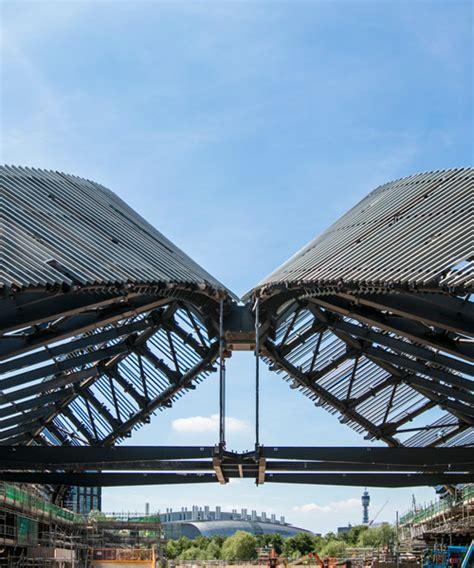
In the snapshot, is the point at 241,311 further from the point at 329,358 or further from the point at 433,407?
the point at 433,407

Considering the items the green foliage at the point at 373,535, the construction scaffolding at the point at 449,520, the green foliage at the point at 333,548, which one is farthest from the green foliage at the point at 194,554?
the construction scaffolding at the point at 449,520

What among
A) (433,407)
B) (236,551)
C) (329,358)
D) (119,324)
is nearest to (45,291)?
(119,324)

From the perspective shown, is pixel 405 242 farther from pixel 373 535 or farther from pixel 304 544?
pixel 304 544

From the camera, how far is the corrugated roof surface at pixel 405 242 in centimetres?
2269

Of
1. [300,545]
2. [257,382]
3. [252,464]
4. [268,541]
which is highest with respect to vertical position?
[268,541]

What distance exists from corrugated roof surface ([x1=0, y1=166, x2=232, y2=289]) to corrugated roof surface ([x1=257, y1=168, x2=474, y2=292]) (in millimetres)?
3902

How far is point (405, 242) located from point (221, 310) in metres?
7.00

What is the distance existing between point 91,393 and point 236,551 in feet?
331

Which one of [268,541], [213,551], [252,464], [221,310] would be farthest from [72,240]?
[213,551]

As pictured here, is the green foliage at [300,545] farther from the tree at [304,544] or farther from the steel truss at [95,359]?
the steel truss at [95,359]

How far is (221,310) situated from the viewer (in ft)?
95.8

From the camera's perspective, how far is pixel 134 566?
5278 cm

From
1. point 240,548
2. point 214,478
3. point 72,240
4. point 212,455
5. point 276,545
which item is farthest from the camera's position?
point 240,548

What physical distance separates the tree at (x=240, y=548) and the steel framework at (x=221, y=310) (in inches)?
3767
